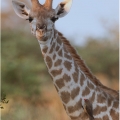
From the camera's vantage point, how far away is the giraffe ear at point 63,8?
5133 mm

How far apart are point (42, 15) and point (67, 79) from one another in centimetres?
71

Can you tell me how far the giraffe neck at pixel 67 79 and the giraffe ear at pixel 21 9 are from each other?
1.13ft

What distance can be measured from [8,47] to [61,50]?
946cm

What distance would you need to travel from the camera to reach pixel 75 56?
5387mm

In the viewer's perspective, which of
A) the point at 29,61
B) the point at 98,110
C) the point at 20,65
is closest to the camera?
the point at 98,110

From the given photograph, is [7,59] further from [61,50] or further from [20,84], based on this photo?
[61,50]

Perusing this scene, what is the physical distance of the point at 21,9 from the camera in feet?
17.0

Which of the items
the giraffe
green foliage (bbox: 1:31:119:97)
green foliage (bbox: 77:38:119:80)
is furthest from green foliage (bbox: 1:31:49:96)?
the giraffe

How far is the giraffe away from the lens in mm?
4898

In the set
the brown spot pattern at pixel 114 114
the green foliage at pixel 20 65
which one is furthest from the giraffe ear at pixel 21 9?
the green foliage at pixel 20 65

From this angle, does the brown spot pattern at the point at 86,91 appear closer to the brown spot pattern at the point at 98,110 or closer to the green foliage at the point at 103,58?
the brown spot pattern at the point at 98,110

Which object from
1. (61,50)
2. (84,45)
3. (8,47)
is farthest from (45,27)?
(84,45)

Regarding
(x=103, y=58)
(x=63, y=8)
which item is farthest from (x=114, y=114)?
(x=103, y=58)

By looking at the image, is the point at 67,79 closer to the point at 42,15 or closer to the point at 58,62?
the point at 58,62
